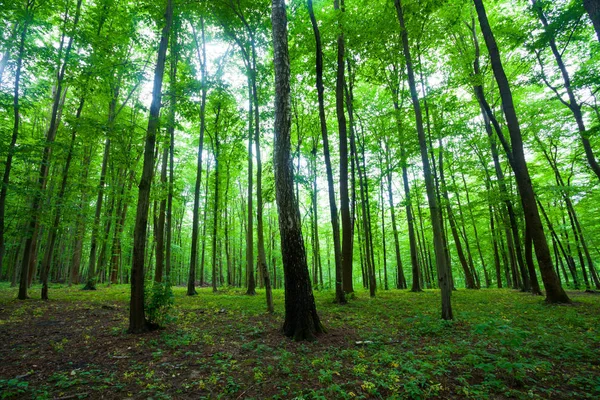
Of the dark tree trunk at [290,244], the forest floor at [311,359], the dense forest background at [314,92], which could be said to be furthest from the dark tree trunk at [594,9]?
the dark tree trunk at [290,244]

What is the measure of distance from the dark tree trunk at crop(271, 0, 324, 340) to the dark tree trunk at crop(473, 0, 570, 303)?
7447 millimetres

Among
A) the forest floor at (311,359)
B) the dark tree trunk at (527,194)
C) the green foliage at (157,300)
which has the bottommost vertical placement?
the forest floor at (311,359)

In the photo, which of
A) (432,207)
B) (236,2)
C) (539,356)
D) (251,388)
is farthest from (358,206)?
(251,388)

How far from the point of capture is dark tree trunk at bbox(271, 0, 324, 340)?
521 centimetres

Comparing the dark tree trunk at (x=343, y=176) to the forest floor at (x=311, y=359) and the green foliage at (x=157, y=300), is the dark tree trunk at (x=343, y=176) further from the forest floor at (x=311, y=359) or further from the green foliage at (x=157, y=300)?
the green foliage at (x=157, y=300)

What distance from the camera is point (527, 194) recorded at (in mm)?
8266

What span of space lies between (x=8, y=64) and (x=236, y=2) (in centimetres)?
783

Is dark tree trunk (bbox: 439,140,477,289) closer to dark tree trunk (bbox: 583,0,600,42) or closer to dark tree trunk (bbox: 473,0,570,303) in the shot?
dark tree trunk (bbox: 473,0,570,303)

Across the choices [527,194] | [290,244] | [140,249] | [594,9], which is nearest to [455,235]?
[527,194]

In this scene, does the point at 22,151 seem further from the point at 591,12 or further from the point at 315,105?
the point at 591,12

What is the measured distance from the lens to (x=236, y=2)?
8.47m

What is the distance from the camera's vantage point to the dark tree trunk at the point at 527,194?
25.9 ft

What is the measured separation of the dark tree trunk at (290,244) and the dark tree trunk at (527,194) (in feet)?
24.4

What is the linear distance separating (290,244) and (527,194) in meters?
8.06
